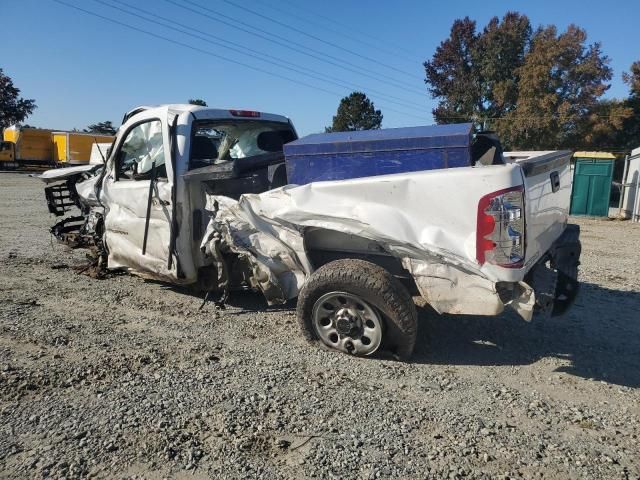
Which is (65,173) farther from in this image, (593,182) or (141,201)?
(593,182)

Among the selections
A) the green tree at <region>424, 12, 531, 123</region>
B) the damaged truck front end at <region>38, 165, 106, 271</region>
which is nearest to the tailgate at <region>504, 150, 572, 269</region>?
the damaged truck front end at <region>38, 165, 106, 271</region>

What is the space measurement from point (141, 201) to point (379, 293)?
3.00 meters

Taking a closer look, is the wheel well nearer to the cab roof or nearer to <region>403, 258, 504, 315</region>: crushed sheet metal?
<region>403, 258, 504, 315</region>: crushed sheet metal

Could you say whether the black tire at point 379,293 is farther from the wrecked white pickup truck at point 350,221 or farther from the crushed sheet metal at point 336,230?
the crushed sheet metal at point 336,230

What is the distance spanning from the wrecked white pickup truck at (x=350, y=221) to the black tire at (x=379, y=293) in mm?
10

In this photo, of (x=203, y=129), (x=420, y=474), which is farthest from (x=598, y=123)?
(x=420, y=474)

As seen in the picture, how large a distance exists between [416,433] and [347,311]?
1.17 metres

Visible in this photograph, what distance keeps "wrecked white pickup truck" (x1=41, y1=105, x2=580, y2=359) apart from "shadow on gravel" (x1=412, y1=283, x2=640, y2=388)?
1.25 feet

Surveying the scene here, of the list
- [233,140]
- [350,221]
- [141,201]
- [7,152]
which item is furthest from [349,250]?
[7,152]

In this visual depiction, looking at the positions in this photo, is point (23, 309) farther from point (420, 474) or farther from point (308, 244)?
point (420, 474)

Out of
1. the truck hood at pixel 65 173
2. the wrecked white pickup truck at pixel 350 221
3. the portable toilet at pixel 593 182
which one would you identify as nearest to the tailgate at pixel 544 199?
the wrecked white pickup truck at pixel 350 221

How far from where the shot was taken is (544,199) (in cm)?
389

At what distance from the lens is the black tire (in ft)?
12.1

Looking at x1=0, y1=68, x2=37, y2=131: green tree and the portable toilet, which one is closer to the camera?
the portable toilet
